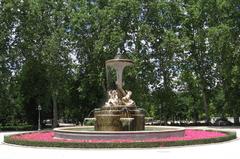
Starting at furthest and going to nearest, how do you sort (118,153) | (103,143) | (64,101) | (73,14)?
(64,101), (73,14), (103,143), (118,153)

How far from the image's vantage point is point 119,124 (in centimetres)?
2948

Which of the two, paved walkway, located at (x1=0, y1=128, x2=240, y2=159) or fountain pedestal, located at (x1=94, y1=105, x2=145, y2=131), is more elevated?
fountain pedestal, located at (x1=94, y1=105, x2=145, y2=131)

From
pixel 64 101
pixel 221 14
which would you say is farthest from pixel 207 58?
pixel 64 101

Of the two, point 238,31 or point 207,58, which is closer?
point 238,31

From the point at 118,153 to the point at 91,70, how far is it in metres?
38.5

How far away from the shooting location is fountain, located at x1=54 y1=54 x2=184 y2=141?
25.2 metres

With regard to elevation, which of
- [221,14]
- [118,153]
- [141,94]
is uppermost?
[221,14]

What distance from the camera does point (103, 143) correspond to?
22641 millimetres

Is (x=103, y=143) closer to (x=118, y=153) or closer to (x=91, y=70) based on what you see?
(x=118, y=153)

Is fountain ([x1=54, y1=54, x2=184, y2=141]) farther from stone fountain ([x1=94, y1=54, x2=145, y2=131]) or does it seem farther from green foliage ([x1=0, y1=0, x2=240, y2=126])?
green foliage ([x1=0, y1=0, x2=240, y2=126])

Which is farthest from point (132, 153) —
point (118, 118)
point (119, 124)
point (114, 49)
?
point (114, 49)

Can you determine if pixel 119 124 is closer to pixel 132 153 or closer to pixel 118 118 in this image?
pixel 118 118

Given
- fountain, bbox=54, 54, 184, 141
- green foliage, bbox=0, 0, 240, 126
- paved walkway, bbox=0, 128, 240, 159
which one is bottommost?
paved walkway, bbox=0, 128, 240, 159

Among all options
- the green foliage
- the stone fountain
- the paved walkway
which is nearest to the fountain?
the stone fountain
